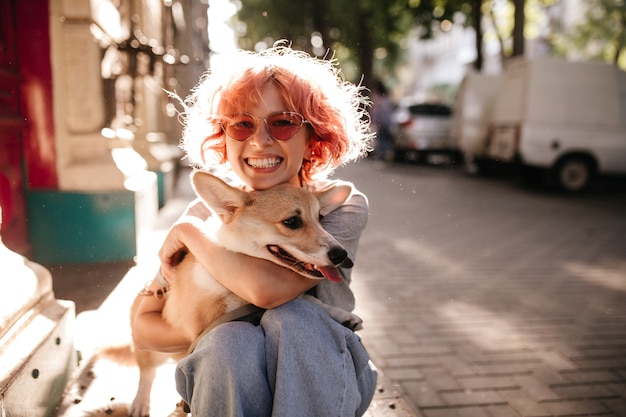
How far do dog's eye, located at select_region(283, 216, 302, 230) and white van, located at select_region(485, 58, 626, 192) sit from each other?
10543mm

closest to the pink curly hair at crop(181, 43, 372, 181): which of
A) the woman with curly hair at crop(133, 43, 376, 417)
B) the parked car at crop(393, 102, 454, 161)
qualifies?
the woman with curly hair at crop(133, 43, 376, 417)

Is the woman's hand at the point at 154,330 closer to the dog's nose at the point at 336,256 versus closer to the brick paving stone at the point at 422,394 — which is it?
the dog's nose at the point at 336,256

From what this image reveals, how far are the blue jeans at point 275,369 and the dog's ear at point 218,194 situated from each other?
0.53 meters

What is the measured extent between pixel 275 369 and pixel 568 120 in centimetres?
1158

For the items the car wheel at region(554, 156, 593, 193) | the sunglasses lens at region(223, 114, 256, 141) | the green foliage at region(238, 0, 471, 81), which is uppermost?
the green foliage at region(238, 0, 471, 81)

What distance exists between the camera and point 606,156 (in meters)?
11.8

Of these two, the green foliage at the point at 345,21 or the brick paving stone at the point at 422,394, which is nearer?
the brick paving stone at the point at 422,394

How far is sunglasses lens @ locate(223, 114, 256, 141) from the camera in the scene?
2303 millimetres

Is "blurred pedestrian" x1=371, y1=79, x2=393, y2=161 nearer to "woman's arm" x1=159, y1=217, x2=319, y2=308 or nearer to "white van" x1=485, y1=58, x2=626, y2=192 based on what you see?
"white van" x1=485, y1=58, x2=626, y2=192

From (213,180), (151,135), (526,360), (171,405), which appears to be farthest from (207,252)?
(151,135)

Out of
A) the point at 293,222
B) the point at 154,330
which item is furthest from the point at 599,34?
the point at 154,330

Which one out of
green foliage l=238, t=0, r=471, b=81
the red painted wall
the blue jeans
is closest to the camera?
the blue jeans

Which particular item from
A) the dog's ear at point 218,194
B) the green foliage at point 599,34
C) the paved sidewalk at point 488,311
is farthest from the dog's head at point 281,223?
the green foliage at point 599,34

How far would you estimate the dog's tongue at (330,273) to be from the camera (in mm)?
2039
